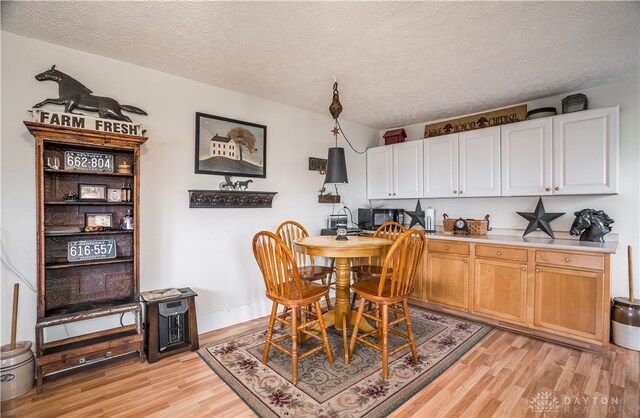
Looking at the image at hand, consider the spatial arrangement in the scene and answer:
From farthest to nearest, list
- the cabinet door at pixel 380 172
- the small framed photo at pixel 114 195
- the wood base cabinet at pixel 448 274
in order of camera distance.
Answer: the cabinet door at pixel 380 172 < the wood base cabinet at pixel 448 274 < the small framed photo at pixel 114 195

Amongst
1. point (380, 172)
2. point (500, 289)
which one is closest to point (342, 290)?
point (500, 289)

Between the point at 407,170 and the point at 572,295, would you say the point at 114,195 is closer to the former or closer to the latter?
the point at 407,170

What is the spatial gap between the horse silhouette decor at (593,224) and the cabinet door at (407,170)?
163cm

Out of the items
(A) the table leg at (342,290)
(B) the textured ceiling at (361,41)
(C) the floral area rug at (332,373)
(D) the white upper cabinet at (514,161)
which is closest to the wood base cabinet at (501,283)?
(C) the floral area rug at (332,373)

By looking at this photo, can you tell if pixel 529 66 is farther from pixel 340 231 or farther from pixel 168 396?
pixel 168 396

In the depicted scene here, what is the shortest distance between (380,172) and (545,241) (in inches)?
84.9

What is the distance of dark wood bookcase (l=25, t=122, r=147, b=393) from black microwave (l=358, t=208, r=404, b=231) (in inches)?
108

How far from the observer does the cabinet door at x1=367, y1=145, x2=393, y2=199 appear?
14.1 feet

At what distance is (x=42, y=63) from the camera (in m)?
2.20

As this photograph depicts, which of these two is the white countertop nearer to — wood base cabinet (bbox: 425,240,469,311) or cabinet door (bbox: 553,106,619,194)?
wood base cabinet (bbox: 425,240,469,311)

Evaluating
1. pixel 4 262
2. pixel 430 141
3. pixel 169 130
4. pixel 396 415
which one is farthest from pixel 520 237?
pixel 4 262

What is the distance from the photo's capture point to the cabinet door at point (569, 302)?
2.47m

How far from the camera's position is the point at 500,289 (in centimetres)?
298

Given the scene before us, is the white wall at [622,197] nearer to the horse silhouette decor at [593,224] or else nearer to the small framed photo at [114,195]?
the horse silhouette decor at [593,224]
